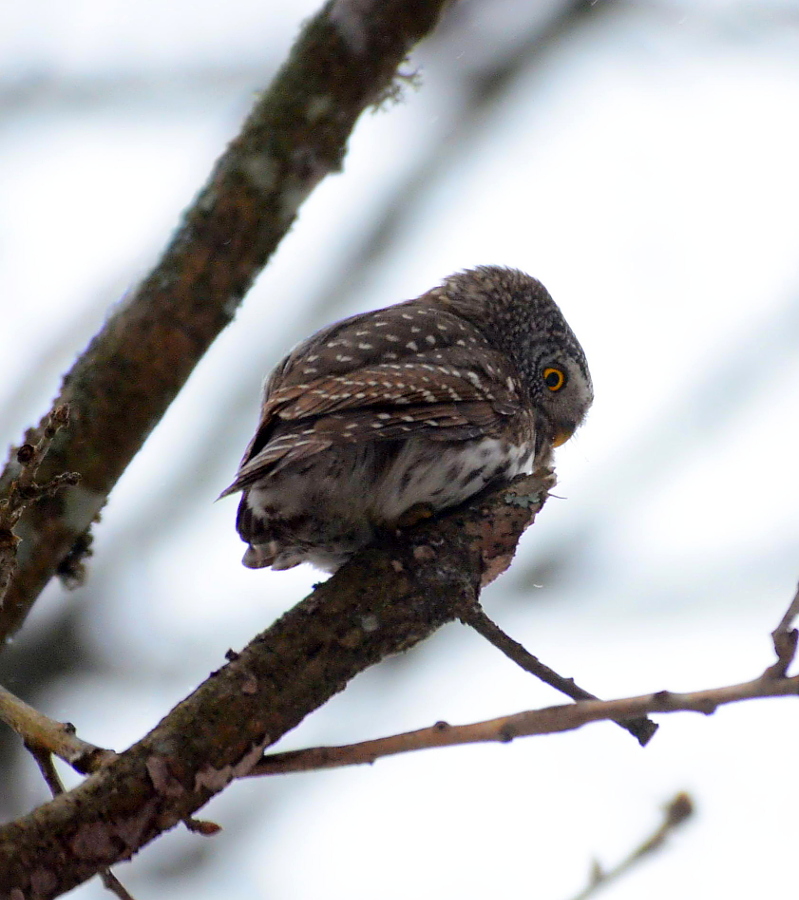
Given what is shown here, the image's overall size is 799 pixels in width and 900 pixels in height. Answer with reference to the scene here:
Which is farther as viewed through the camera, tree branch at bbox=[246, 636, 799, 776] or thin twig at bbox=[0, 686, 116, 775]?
thin twig at bbox=[0, 686, 116, 775]

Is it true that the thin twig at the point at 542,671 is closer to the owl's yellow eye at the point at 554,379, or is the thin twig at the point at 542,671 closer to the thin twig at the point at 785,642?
the thin twig at the point at 785,642

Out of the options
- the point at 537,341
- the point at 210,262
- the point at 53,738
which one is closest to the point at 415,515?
the point at 210,262

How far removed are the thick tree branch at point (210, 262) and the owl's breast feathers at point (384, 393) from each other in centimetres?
38

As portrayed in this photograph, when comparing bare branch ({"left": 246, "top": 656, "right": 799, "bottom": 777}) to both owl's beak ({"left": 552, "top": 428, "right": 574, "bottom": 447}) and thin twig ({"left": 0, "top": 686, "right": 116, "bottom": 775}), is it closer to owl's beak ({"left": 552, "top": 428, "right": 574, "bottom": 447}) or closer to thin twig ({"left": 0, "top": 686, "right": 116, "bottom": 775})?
thin twig ({"left": 0, "top": 686, "right": 116, "bottom": 775})

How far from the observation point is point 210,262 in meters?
3.54

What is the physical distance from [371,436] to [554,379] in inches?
63.9

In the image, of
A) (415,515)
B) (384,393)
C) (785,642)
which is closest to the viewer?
(785,642)

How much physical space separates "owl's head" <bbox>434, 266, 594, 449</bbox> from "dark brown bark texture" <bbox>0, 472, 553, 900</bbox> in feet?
5.03

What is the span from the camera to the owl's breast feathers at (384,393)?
332 centimetres

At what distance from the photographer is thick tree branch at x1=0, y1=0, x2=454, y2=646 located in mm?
3441

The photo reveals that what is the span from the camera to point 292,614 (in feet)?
8.89

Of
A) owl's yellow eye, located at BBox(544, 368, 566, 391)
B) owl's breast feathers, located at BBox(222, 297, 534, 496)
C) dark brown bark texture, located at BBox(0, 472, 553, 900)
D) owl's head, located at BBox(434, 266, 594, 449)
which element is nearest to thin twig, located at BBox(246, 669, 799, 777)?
dark brown bark texture, located at BBox(0, 472, 553, 900)

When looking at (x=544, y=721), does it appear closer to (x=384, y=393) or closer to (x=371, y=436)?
(x=371, y=436)

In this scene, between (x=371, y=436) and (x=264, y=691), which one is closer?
(x=264, y=691)
